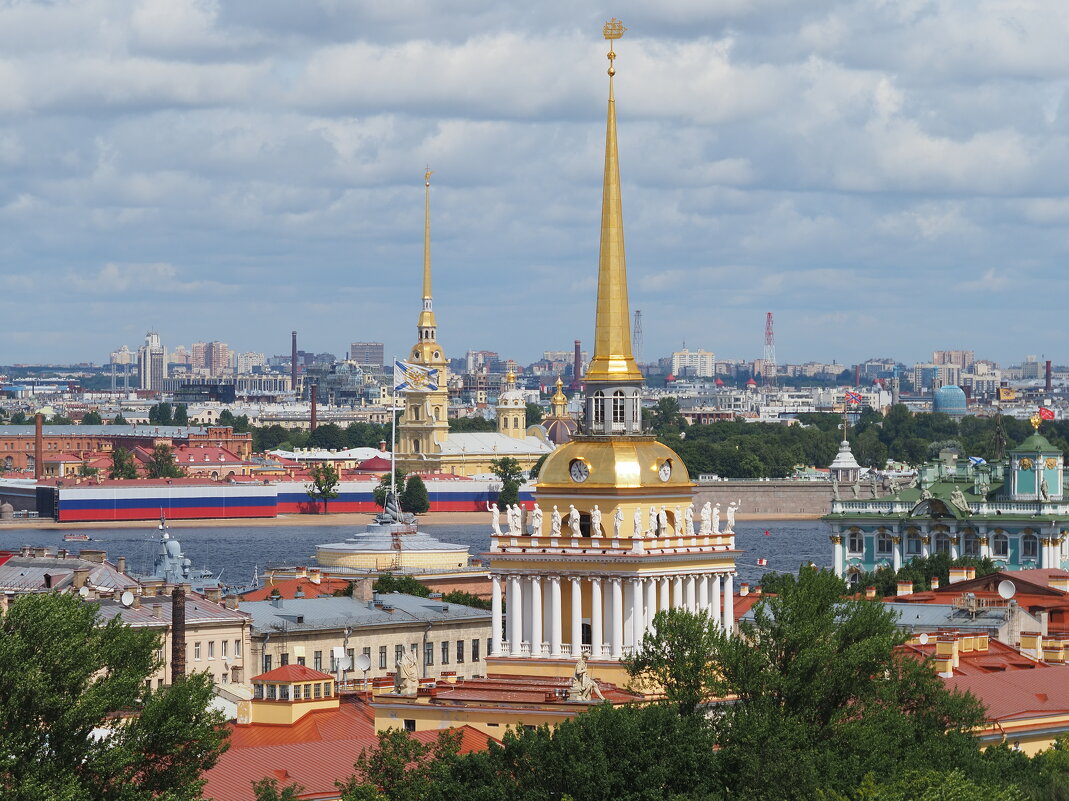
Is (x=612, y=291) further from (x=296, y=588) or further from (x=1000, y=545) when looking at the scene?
(x=1000, y=545)

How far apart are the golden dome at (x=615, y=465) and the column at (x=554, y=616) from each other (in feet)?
4.47

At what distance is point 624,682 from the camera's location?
40.9 metres

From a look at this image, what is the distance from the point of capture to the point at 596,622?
4153 centimetres

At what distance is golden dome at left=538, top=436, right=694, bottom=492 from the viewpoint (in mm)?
42438

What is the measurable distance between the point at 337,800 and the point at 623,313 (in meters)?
8.87

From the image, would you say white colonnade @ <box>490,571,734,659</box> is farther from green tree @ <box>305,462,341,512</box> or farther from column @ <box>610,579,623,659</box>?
green tree @ <box>305,462,341,512</box>

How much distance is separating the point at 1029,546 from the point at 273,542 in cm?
6222

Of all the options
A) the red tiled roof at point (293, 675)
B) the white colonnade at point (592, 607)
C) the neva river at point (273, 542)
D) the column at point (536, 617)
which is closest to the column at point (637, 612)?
the white colonnade at point (592, 607)

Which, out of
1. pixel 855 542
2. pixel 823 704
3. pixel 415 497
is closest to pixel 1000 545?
pixel 855 542

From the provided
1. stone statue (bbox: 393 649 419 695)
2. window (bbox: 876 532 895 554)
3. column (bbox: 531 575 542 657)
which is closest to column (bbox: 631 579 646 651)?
column (bbox: 531 575 542 657)

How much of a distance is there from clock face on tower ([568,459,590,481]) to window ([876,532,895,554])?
161ft

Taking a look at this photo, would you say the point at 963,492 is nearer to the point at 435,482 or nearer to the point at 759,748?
the point at 759,748

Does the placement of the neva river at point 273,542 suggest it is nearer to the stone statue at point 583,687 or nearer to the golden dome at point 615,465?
the golden dome at point 615,465

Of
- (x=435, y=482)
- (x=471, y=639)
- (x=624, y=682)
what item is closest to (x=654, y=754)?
(x=624, y=682)
